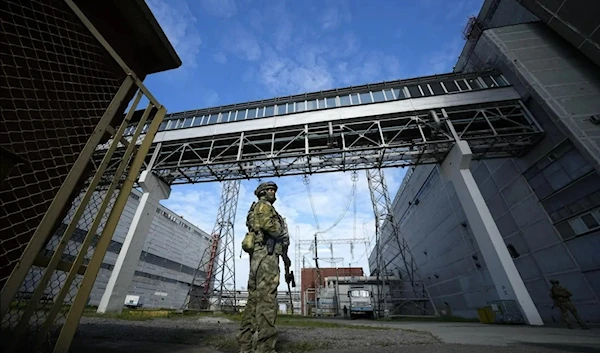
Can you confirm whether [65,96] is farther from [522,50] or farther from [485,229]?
[522,50]

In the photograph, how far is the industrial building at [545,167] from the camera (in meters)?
8.00

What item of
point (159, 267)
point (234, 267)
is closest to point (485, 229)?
point (234, 267)

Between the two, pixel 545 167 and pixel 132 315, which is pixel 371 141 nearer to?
pixel 545 167

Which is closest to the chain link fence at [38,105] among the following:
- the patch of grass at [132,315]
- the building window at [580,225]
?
the patch of grass at [132,315]

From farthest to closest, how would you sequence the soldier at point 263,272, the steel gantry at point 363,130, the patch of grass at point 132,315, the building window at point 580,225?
the steel gantry at point 363,130 < the building window at point 580,225 < the patch of grass at point 132,315 < the soldier at point 263,272

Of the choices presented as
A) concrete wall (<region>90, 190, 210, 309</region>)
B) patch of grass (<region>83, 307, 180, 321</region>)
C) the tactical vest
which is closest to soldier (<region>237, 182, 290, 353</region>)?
the tactical vest

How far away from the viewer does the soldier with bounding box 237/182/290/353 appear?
2650 millimetres

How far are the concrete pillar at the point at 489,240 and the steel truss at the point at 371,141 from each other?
3.18 ft

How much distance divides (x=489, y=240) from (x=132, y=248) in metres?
14.6

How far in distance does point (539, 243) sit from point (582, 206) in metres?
2.07

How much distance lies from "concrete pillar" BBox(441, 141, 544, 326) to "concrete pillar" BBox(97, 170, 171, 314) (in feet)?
45.3

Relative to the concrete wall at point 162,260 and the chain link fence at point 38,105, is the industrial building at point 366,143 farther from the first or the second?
the concrete wall at point 162,260

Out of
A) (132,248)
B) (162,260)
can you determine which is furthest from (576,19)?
(162,260)

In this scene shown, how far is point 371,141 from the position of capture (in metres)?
10.5
